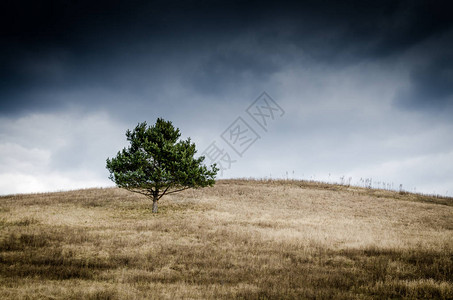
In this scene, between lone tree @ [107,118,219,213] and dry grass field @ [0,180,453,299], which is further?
lone tree @ [107,118,219,213]

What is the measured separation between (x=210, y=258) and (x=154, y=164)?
669 inches

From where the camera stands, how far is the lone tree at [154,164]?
26625 millimetres

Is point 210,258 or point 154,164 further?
point 154,164

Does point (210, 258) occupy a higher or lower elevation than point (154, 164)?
lower

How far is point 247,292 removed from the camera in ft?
28.1

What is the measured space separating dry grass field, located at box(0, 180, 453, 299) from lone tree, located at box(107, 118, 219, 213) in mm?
3283

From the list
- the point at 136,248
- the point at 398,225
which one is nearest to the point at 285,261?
A: the point at 136,248

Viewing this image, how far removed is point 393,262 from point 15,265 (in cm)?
1652

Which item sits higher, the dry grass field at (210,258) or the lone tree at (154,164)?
the lone tree at (154,164)

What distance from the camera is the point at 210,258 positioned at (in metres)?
12.9

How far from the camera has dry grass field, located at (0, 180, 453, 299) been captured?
28.8 ft

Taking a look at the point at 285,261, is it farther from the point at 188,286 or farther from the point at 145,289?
the point at 145,289

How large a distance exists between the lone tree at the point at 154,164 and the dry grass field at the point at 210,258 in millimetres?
3283

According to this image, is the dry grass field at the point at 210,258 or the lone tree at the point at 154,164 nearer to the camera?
the dry grass field at the point at 210,258
